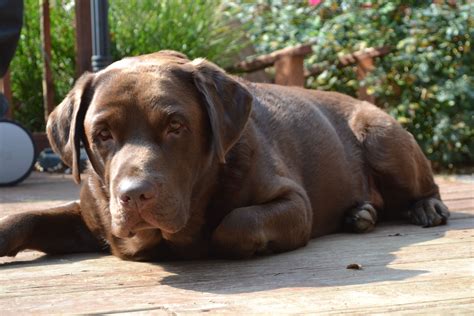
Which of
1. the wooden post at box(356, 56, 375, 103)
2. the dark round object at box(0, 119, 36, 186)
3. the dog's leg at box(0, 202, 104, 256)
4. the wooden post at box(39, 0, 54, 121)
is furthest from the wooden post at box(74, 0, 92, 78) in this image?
the dog's leg at box(0, 202, 104, 256)

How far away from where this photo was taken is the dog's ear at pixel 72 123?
367cm

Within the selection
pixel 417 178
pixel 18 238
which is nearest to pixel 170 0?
pixel 417 178

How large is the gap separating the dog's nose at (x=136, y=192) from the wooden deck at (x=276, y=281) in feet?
0.96

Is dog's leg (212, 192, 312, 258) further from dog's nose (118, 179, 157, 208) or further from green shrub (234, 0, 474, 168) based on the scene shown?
green shrub (234, 0, 474, 168)

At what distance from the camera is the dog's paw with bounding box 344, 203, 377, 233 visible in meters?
4.61

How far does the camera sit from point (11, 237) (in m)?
3.85

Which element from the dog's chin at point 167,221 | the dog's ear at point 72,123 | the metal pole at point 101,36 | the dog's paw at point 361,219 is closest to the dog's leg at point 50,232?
the dog's ear at point 72,123

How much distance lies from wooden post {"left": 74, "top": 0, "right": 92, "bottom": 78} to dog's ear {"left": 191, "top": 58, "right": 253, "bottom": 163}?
14.5ft

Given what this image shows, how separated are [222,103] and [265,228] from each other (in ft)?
1.76

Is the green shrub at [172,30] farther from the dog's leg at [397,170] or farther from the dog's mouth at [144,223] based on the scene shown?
the dog's mouth at [144,223]

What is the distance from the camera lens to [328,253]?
3.87m

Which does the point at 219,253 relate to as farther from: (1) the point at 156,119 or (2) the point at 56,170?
(2) the point at 56,170

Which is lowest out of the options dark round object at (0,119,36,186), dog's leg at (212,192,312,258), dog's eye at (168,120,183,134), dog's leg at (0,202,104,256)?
dark round object at (0,119,36,186)

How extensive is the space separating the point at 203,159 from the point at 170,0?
254 inches
